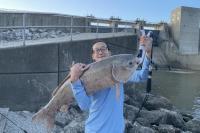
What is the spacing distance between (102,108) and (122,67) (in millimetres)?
455

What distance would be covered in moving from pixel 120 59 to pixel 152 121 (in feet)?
28.0

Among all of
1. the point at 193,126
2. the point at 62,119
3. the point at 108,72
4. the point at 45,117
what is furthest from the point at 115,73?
the point at 193,126

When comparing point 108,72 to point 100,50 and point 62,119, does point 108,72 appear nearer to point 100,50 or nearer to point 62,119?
point 100,50

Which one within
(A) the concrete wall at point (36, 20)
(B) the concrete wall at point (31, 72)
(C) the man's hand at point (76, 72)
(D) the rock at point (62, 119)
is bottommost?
(D) the rock at point (62, 119)

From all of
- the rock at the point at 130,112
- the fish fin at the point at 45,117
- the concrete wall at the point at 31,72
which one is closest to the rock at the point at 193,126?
the rock at the point at 130,112

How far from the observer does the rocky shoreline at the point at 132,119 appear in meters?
10.1

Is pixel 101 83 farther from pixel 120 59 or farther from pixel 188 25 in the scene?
pixel 188 25

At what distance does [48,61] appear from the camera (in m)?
12.6

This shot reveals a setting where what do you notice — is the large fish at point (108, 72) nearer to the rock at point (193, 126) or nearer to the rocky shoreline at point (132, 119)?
the rocky shoreline at point (132, 119)

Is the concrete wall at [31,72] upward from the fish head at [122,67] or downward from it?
downward

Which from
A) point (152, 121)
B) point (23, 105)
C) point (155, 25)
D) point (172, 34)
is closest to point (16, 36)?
point (23, 105)

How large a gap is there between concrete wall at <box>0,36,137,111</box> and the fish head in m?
6.86

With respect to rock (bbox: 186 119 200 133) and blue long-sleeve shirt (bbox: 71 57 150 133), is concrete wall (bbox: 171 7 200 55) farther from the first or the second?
blue long-sleeve shirt (bbox: 71 57 150 133)

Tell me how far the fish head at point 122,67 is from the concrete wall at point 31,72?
686 centimetres
